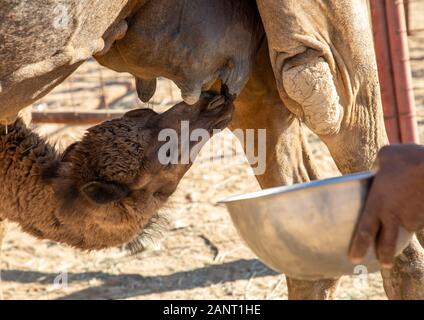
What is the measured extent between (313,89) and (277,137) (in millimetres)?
810

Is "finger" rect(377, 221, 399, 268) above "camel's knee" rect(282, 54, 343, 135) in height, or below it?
below

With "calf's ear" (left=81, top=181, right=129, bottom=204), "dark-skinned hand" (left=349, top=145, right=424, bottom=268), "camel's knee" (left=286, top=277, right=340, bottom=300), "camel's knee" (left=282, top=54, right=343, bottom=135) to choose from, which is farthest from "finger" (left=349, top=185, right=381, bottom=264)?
"camel's knee" (left=286, top=277, right=340, bottom=300)

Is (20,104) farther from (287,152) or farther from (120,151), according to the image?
(287,152)

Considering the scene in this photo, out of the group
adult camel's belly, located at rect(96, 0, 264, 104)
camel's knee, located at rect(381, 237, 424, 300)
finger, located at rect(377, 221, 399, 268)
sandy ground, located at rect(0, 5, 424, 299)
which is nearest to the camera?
finger, located at rect(377, 221, 399, 268)

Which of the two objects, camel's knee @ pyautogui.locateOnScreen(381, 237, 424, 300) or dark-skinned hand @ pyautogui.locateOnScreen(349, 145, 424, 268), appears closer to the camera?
dark-skinned hand @ pyautogui.locateOnScreen(349, 145, 424, 268)

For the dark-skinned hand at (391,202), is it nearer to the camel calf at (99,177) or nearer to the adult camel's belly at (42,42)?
the adult camel's belly at (42,42)

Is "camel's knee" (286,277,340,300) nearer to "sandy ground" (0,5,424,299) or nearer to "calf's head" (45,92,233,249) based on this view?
"sandy ground" (0,5,424,299)

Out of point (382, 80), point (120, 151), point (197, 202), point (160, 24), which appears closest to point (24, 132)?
point (120, 151)

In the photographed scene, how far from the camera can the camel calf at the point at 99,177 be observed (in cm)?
424

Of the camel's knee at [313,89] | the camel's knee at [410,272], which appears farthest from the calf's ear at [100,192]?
the camel's knee at [410,272]

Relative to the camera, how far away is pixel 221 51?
429 cm

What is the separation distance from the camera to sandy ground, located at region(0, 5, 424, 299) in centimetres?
601

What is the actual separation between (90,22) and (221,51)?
836 millimetres

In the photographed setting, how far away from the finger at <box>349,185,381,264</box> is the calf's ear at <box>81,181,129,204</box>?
5.70 ft
